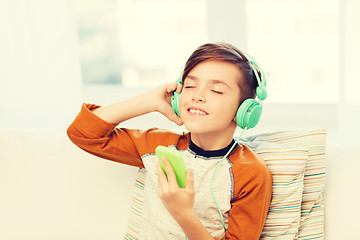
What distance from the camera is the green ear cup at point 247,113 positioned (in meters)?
1.34

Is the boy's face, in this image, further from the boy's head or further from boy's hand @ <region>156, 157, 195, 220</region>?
boy's hand @ <region>156, 157, 195, 220</region>

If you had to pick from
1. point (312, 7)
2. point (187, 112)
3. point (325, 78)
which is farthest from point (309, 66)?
point (187, 112)

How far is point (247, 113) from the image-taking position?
4.40 ft

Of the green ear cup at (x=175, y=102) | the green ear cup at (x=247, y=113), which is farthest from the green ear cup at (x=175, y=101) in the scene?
the green ear cup at (x=247, y=113)

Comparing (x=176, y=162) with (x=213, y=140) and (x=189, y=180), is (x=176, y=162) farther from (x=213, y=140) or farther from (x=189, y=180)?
(x=213, y=140)

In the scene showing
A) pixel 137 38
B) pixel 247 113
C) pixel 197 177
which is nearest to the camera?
pixel 247 113

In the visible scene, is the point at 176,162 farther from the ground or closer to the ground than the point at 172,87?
closer to the ground

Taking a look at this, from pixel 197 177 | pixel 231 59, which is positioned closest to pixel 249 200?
pixel 197 177

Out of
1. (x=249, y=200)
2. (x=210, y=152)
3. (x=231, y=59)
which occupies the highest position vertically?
(x=231, y=59)

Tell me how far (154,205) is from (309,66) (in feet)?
3.32

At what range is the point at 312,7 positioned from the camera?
2029mm

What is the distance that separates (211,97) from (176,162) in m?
0.29

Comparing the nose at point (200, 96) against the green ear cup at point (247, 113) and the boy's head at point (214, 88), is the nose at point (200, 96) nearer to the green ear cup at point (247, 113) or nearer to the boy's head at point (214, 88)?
the boy's head at point (214, 88)

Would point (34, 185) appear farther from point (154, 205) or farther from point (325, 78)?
point (325, 78)
